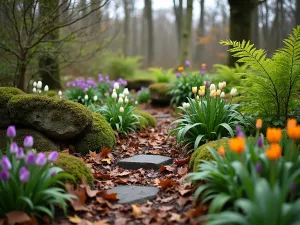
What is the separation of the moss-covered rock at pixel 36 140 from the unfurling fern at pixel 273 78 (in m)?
2.61

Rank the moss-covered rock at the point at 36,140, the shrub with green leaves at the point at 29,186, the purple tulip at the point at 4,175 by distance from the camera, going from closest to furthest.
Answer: the purple tulip at the point at 4,175, the shrub with green leaves at the point at 29,186, the moss-covered rock at the point at 36,140

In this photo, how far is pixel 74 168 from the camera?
3.20 m

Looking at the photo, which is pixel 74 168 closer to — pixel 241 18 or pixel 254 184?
pixel 254 184

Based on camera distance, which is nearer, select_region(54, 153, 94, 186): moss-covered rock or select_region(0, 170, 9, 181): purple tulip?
select_region(0, 170, 9, 181): purple tulip

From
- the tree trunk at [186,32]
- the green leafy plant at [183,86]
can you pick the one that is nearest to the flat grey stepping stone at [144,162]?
the green leafy plant at [183,86]

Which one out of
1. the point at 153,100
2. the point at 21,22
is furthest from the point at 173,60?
the point at 21,22

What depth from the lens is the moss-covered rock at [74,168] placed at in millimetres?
3141

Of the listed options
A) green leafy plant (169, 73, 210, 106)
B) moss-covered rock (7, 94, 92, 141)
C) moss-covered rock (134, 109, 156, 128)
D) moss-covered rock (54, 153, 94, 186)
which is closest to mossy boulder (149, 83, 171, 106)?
green leafy plant (169, 73, 210, 106)

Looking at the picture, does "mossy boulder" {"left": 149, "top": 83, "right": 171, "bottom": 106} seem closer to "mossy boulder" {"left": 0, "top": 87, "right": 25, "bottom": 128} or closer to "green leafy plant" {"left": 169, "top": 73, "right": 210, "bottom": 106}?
"green leafy plant" {"left": 169, "top": 73, "right": 210, "bottom": 106}

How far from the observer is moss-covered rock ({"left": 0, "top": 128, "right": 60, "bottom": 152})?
421 cm

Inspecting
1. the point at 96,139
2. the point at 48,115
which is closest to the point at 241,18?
the point at 96,139

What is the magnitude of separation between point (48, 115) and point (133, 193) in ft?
5.67

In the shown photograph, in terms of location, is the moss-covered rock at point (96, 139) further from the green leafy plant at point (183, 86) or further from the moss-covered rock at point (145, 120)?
the green leafy plant at point (183, 86)

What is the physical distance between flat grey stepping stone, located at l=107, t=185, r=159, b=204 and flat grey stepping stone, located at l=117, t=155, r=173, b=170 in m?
0.69
